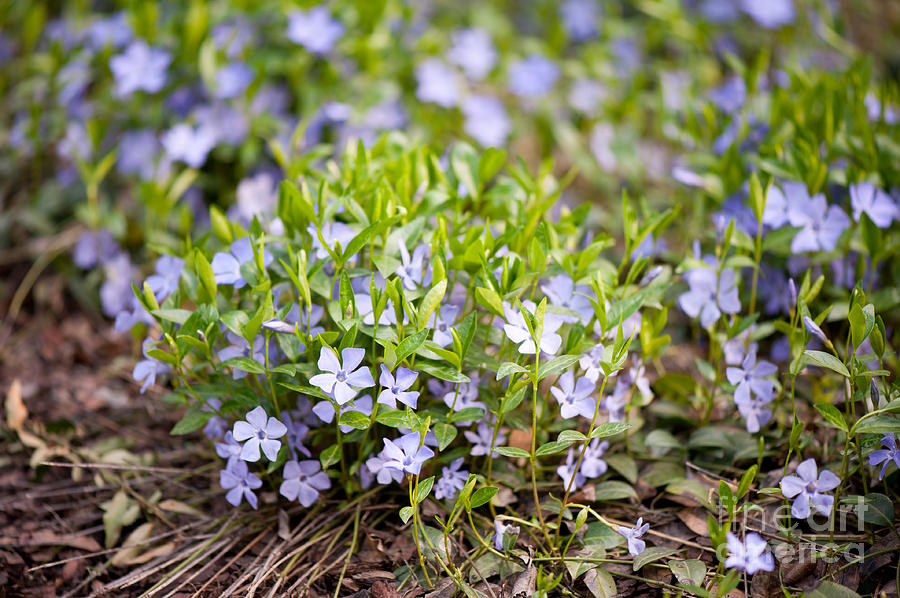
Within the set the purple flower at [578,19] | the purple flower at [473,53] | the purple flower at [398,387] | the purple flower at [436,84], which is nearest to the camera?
the purple flower at [398,387]

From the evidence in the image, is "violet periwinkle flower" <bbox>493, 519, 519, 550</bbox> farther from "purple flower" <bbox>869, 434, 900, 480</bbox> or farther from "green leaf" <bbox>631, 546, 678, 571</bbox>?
"purple flower" <bbox>869, 434, 900, 480</bbox>

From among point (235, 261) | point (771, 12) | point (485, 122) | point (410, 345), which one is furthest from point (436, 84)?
point (410, 345)

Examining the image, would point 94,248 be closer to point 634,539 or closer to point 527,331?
point 527,331

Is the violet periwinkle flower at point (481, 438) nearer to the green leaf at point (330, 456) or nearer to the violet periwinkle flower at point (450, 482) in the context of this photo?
the violet periwinkle flower at point (450, 482)

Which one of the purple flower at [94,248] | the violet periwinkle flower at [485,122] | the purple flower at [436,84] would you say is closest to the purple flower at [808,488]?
the violet periwinkle flower at [485,122]

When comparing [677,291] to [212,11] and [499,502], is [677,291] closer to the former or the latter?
[499,502]

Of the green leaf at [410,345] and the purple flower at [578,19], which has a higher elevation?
the green leaf at [410,345]

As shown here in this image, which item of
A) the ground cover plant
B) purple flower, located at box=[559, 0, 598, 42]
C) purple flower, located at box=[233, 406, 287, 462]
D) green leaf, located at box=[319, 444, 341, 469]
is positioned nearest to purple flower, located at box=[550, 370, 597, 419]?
the ground cover plant

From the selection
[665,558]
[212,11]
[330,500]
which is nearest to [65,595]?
[330,500]
